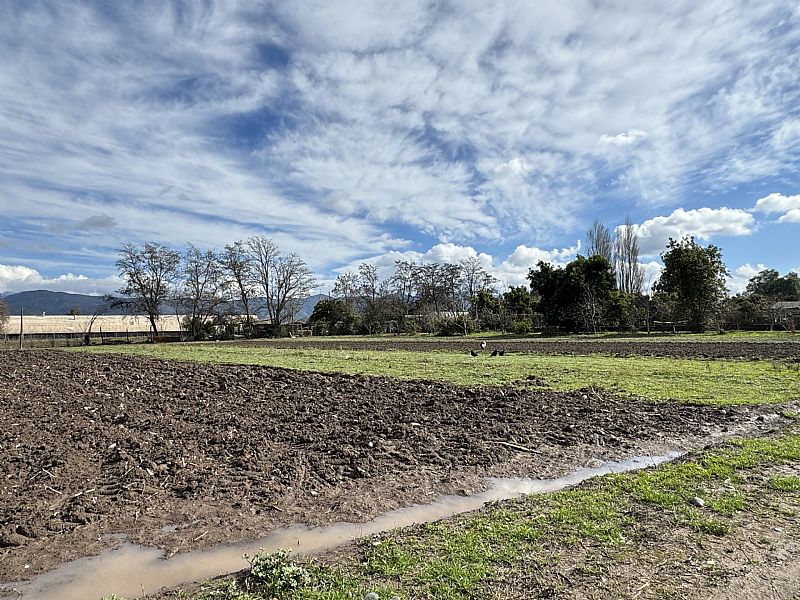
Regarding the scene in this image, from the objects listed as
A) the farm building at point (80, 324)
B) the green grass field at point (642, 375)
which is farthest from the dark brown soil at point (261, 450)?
the farm building at point (80, 324)

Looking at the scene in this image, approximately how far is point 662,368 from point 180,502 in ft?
56.8

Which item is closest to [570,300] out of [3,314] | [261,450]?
[261,450]

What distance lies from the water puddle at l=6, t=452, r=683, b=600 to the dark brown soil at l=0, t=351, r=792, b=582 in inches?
7.0

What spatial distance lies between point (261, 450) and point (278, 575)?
4.04 metres

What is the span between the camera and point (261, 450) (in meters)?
7.58

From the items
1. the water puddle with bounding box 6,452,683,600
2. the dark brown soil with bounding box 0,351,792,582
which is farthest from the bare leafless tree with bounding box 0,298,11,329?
the water puddle with bounding box 6,452,683,600

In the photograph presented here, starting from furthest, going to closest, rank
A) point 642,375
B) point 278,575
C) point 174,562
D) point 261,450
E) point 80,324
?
1. point 80,324
2. point 642,375
3. point 261,450
4. point 174,562
5. point 278,575

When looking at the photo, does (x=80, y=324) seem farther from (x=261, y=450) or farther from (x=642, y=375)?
(x=261, y=450)

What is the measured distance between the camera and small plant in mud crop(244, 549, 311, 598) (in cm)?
362

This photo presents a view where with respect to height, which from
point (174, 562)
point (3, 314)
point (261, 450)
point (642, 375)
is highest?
point (3, 314)

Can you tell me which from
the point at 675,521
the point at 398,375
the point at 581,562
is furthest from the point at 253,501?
the point at 398,375

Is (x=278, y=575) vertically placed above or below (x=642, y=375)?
below

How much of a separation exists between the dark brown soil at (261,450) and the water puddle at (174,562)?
0.58 feet

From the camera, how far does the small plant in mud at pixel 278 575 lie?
3.62 meters
